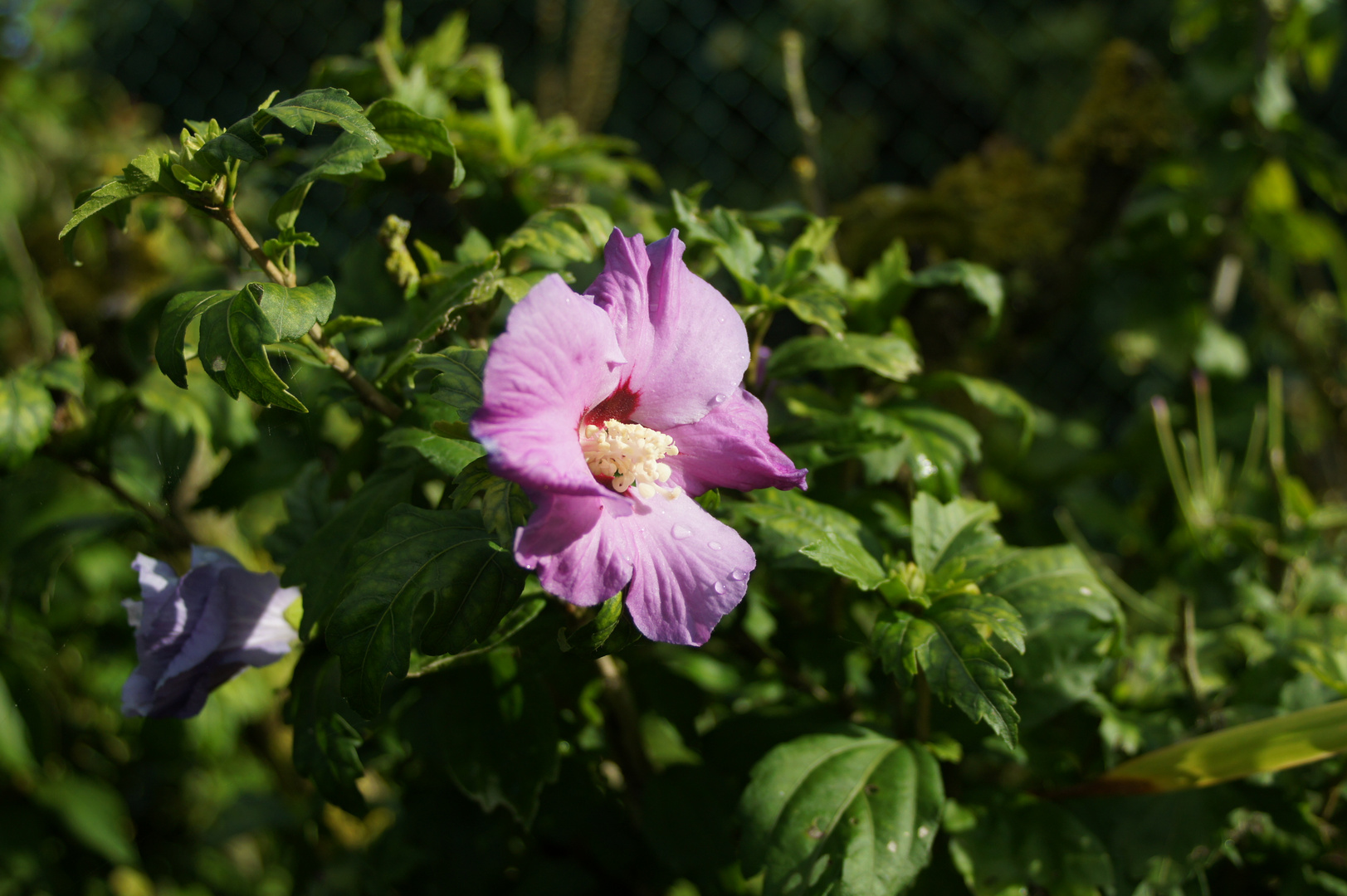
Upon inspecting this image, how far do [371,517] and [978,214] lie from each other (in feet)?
3.79

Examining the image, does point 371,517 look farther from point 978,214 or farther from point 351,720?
point 978,214

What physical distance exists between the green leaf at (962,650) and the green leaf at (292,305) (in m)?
0.43

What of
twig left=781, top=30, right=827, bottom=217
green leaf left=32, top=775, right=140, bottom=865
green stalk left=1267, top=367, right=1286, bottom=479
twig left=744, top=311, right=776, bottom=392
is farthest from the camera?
green leaf left=32, top=775, right=140, bottom=865

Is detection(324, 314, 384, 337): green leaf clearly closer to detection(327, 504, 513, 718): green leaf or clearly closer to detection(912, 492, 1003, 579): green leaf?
detection(327, 504, 513, 718): green leaf

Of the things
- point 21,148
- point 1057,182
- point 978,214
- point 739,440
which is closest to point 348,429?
point 739,440

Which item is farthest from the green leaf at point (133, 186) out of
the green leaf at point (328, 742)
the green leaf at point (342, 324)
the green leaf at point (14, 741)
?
the green leaf at point (14, 741)

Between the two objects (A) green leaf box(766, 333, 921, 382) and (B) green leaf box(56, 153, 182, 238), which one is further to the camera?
(A) green leaf box(766, 333, 921, 382)

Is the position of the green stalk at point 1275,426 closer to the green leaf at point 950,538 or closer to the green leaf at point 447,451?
the green leaf at point 950,538

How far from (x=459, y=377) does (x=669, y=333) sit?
0.43 feet

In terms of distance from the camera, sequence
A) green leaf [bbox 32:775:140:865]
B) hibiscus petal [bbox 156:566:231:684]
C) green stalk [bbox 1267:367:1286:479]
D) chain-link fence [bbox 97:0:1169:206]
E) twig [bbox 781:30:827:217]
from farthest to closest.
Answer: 1. chain-link fence [bbox 97:0:1169:206]
2. green leaf [bbox 32:775:140:865]
3. twig [bbox 781:30:827:217]
4. green stalk [bbox 1267:367:1286:479]
5. hibiscus petal [bbox 156:566:231:684]

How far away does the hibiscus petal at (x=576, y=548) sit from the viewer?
47 centimetres

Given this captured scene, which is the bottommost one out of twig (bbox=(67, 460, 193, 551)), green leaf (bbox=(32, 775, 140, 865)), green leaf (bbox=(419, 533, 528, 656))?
green leaf (bbox=(32, 775, 140, 865))

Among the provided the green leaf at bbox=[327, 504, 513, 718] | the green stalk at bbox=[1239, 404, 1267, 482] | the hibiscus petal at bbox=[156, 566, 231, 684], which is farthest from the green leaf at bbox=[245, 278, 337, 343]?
the green stalk at bbox=[1239, 404, 1267, 482]

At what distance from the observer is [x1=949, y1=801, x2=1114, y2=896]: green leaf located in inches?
27.7
